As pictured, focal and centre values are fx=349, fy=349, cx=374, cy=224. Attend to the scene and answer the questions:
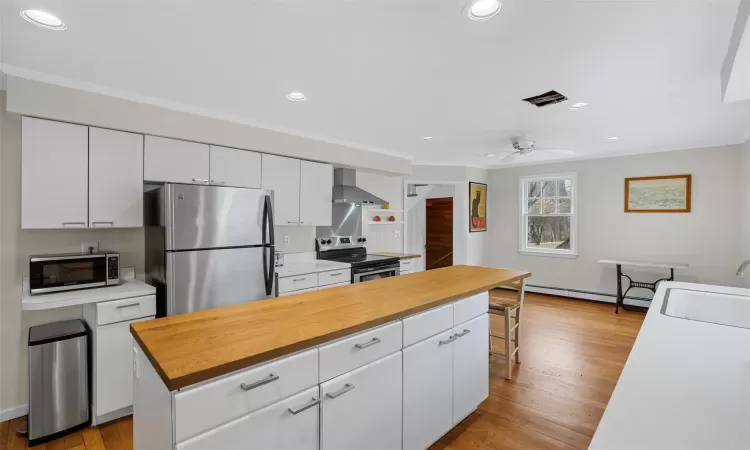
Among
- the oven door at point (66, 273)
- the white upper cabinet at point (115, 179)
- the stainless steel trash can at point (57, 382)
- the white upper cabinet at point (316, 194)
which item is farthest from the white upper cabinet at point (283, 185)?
the stainless steel trash can at point (57, 382)

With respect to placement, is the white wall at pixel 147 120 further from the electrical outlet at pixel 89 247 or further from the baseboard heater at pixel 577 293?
the baseboard heater at pixel 577 293

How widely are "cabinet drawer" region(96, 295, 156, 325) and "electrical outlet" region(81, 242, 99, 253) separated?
0.66m

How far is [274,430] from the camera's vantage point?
128 centimetres

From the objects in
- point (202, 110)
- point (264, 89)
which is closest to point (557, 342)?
point (264, 89)

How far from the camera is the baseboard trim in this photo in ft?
8.06

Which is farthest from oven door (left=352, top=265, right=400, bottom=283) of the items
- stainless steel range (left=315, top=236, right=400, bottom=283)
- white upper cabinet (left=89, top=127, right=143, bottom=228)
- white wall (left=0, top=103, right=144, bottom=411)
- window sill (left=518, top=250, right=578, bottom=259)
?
window sill (left=518, top=250, right=578, bottom=259)

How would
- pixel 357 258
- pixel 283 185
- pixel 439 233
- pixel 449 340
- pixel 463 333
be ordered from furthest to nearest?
1. pixel 439 233
2. pixel 357 258
3. pixel 283 185
4. pixel 463 333
5. pixel 449 340

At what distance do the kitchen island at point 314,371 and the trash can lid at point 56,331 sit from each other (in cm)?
129

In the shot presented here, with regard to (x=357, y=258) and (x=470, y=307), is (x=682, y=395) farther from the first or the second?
(x=357, y=258)

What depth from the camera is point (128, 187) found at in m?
2.76

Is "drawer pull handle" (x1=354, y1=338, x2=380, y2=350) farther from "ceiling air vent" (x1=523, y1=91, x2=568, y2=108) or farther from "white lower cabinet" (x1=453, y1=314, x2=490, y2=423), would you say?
"ceiling air vent" (x1=523, y1=91, x2=568, y2=108)

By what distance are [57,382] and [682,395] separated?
3.28 m

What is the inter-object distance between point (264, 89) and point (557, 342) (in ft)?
13.1

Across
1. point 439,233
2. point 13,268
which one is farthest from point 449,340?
point 439,233
